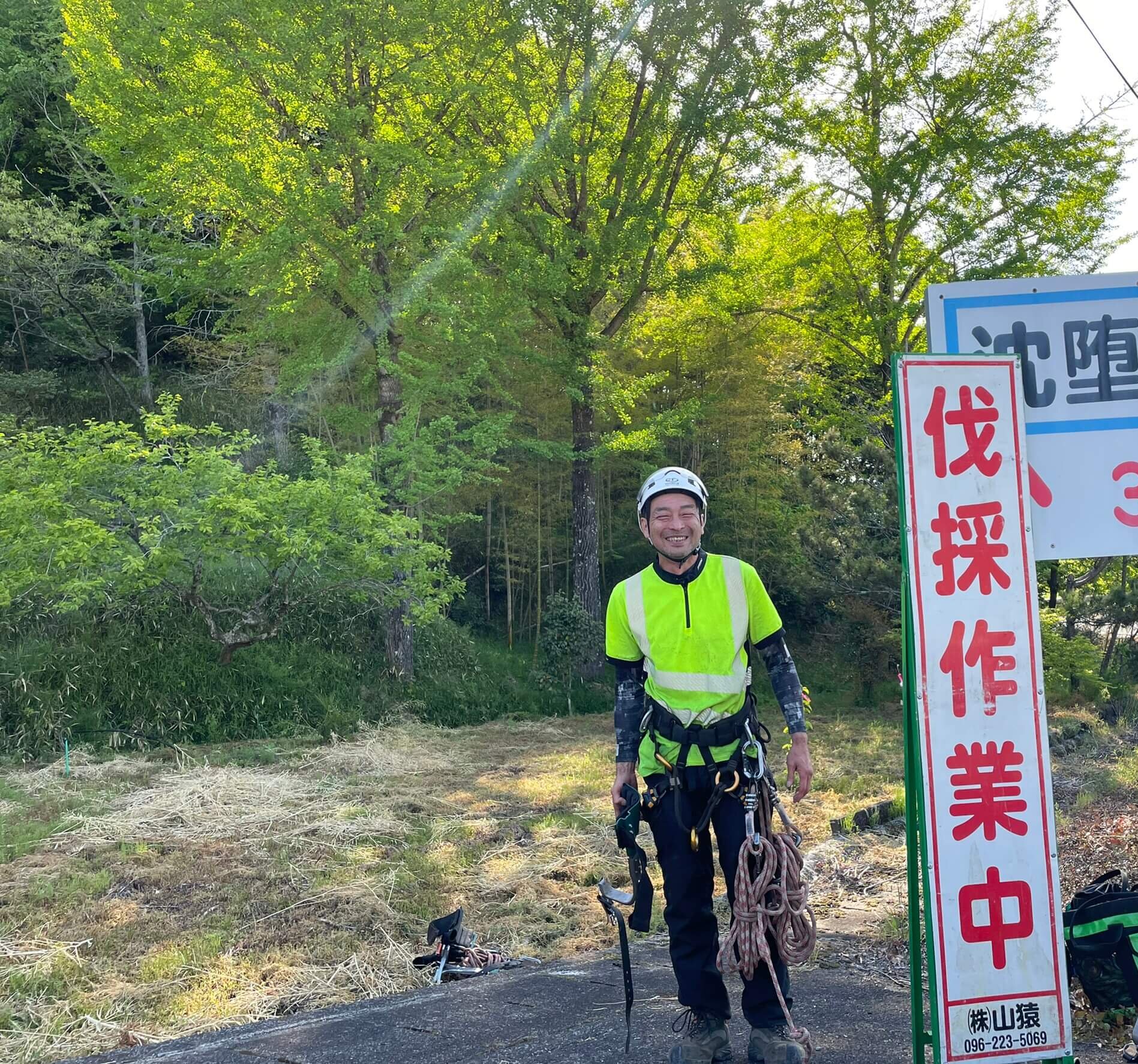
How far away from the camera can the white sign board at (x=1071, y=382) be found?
8.96ft

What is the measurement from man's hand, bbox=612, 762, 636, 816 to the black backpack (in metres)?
1.35

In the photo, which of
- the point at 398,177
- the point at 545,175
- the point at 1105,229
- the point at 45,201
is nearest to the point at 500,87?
the point at 545,175

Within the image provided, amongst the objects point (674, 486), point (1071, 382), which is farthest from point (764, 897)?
Result: point (1071, 382)

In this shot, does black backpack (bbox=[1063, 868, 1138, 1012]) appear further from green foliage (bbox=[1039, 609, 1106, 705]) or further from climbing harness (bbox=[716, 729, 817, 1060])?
green foliage (bbox=[1039, 609, 1106, 705])

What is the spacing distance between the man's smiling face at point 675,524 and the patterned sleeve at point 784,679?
38 cm

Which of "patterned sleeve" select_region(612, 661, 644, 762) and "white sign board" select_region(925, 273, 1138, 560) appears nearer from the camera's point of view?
"white sign board" select_region(925, 273, 1138, 560)

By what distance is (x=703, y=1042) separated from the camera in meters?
3.03

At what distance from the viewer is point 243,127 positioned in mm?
13312

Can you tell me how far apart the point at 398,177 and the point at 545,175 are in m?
2.03

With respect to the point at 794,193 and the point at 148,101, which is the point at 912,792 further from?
the point at 148,101

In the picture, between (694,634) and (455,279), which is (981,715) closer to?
(694,634)

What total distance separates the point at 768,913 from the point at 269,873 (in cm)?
405

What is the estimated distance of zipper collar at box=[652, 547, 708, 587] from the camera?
3.21m

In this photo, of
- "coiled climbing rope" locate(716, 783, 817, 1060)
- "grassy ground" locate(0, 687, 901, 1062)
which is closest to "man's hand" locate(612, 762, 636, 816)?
"coiled climbing rope" locate(716, 783, 817, 1060)
